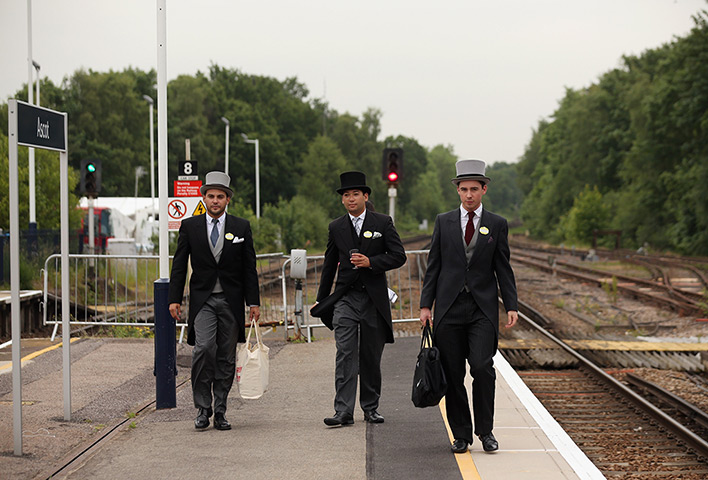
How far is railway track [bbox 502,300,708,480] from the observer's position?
8.00m

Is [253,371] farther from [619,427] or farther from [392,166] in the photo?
[392,166]

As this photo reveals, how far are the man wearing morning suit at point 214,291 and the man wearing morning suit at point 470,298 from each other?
175 cm

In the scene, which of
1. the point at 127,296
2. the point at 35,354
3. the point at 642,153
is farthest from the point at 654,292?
the point at 642,153

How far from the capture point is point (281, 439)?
7008 mm

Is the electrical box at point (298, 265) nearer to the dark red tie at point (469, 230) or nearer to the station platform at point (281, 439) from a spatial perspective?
the station platform at point (281, 439)

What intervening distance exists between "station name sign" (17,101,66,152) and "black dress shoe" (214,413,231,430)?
8.17 ft

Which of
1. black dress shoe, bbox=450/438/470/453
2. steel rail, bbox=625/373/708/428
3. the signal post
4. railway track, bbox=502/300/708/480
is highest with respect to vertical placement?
the signal post

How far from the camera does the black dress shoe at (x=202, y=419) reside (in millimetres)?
7375

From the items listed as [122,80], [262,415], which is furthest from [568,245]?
[262,415]

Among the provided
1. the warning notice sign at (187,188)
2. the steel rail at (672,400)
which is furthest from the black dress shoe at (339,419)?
the warning notice sign at (187,188)

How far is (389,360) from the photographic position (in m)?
11.2

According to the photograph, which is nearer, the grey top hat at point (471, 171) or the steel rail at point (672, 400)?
the grey top hat at point (471, 171)

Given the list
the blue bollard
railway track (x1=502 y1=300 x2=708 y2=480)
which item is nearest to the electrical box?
railway track (x1=502 y1=300 x2=708 y2=480)

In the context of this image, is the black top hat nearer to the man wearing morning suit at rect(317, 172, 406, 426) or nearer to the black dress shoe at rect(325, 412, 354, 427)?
the man wearing morning suit at rect(317, 172, 406, 426)
